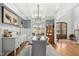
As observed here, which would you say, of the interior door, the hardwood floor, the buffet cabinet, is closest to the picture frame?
the interior door

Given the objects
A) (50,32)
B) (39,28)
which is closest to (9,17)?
(39,28)

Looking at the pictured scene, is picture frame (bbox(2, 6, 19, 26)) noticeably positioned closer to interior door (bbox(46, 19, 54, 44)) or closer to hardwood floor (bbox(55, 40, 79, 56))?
interior door (bbox(46, 19, 54, 44))

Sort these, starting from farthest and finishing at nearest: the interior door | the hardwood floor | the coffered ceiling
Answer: the interior door → the hardwood floor → the coffered ceiling

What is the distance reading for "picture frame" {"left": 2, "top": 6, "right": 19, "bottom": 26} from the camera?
439cm

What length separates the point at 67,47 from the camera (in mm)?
4645

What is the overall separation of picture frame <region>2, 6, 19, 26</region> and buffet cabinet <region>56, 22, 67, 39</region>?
3.86 ft

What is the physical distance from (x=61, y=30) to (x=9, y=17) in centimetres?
158

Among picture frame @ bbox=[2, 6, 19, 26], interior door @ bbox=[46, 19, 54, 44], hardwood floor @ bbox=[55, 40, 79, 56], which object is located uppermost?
picture frame @ bbox=[2, 6, 19, 26]

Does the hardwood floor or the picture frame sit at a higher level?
the picture frame

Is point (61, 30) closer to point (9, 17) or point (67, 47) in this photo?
point (67, 47)

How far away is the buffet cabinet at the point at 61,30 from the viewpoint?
4.31 m

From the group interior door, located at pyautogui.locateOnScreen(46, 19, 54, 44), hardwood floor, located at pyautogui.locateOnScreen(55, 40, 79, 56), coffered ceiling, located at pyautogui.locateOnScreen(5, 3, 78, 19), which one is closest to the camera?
coffered ceiling, located at pyautogui.locateOnScreen(5, 3, 78, 19)

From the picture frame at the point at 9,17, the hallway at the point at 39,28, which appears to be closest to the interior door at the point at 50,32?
the hallway at the point at 39,28

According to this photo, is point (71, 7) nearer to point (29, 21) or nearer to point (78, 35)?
point (78, 35)
